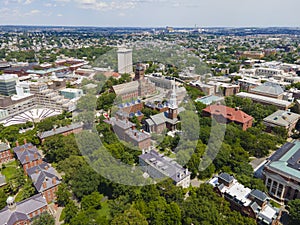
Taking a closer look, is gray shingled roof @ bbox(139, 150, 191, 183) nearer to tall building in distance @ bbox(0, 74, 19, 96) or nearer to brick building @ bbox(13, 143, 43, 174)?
brick building @ bbox(13, 143, 43, 174)

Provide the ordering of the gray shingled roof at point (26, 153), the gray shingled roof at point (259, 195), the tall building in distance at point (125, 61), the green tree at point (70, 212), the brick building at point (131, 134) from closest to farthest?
the gray shingled roof at point (259, 195)
the green tree at point (70, 212)
the gray shingled roof at point (26, 153)
the brick building at point (131, 134)
the tall building in distance at point (125, 61)

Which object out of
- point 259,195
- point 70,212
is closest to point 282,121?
point 259,195

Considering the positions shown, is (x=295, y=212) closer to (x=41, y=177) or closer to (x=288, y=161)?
(x=288, y=161)

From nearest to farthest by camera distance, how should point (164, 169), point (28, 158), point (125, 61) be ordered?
point (164, 169) → point (28, 158) → point (125, 61)

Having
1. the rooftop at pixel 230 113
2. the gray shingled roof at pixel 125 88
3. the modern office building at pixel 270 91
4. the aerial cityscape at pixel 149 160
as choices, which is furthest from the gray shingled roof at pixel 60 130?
the modern office building at pixel 270 91

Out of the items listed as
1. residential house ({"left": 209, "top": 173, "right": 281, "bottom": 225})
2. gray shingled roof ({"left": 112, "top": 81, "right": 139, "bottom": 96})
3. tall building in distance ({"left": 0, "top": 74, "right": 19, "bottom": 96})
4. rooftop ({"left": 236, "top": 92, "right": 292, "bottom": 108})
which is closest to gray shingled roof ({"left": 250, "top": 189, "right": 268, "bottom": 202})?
residential house ({"left": 209, "top": 173, "right": 281, "bottom": 225})

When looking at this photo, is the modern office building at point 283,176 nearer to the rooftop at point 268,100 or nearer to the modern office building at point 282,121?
the modern office building at point 282,121
